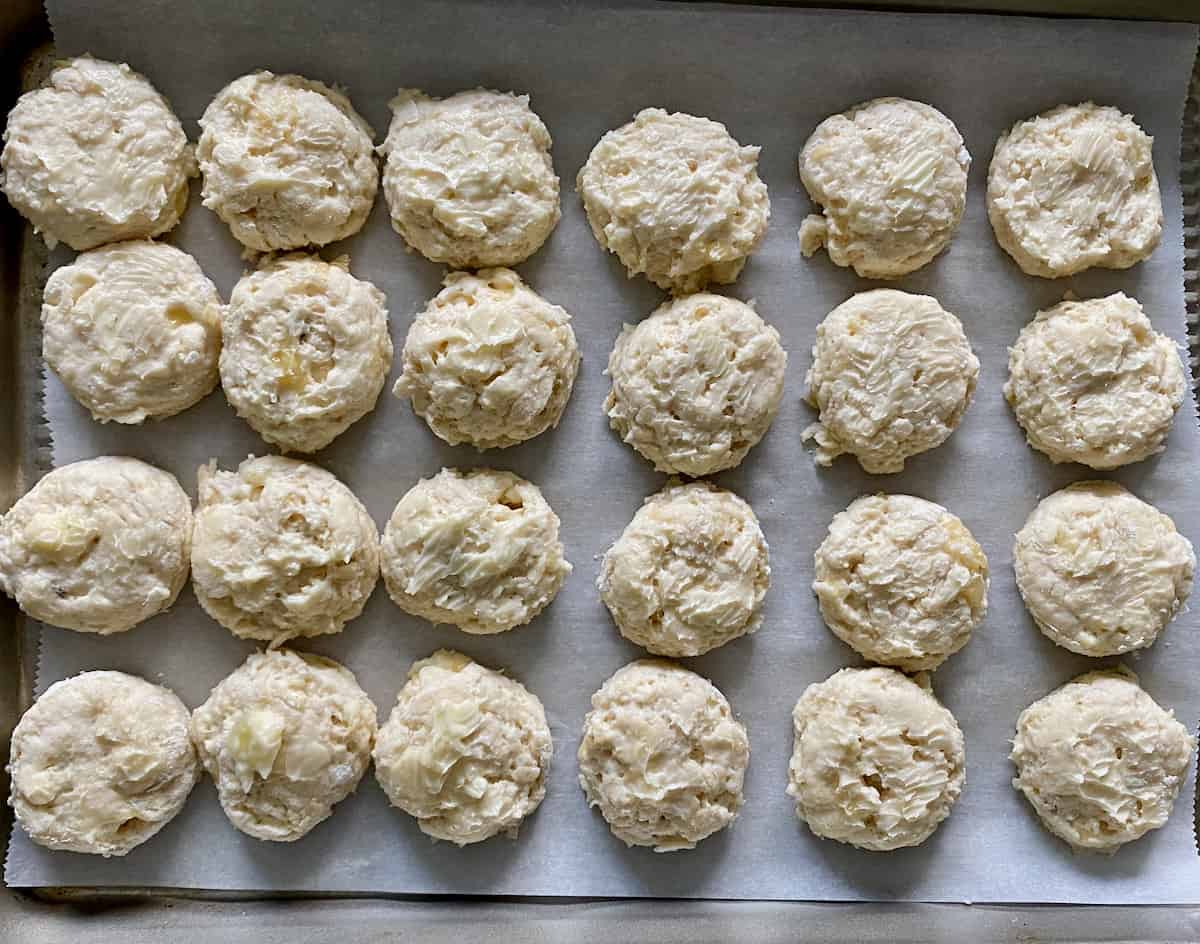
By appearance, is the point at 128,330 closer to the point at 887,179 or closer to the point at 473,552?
the point at 473,552

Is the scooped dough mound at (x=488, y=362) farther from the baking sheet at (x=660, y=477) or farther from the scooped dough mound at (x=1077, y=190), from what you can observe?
the scooped dough mound at (x=1077, y=190)

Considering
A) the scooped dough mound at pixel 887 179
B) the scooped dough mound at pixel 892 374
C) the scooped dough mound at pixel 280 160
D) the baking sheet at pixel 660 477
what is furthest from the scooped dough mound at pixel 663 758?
the scooped dough mound at pixel 280 160

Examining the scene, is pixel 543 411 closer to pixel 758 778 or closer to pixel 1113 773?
pixel 758 778

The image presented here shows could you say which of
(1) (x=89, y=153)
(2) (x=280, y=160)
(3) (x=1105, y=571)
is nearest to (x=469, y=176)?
(2) (x=280, y=160)

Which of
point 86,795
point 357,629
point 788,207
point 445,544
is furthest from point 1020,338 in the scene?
point 86,795

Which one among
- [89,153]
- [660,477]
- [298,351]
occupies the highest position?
[89,153]

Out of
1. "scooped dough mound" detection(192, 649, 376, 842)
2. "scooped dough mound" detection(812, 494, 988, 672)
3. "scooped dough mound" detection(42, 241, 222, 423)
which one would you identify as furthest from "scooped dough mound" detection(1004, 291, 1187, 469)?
"scooped dough mound" detection(42, 241, 222, 423)

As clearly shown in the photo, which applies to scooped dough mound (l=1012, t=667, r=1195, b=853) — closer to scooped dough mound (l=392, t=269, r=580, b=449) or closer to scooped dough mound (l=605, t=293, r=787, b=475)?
scooped dough mound (l=605, t=293, r=787, b=475)
